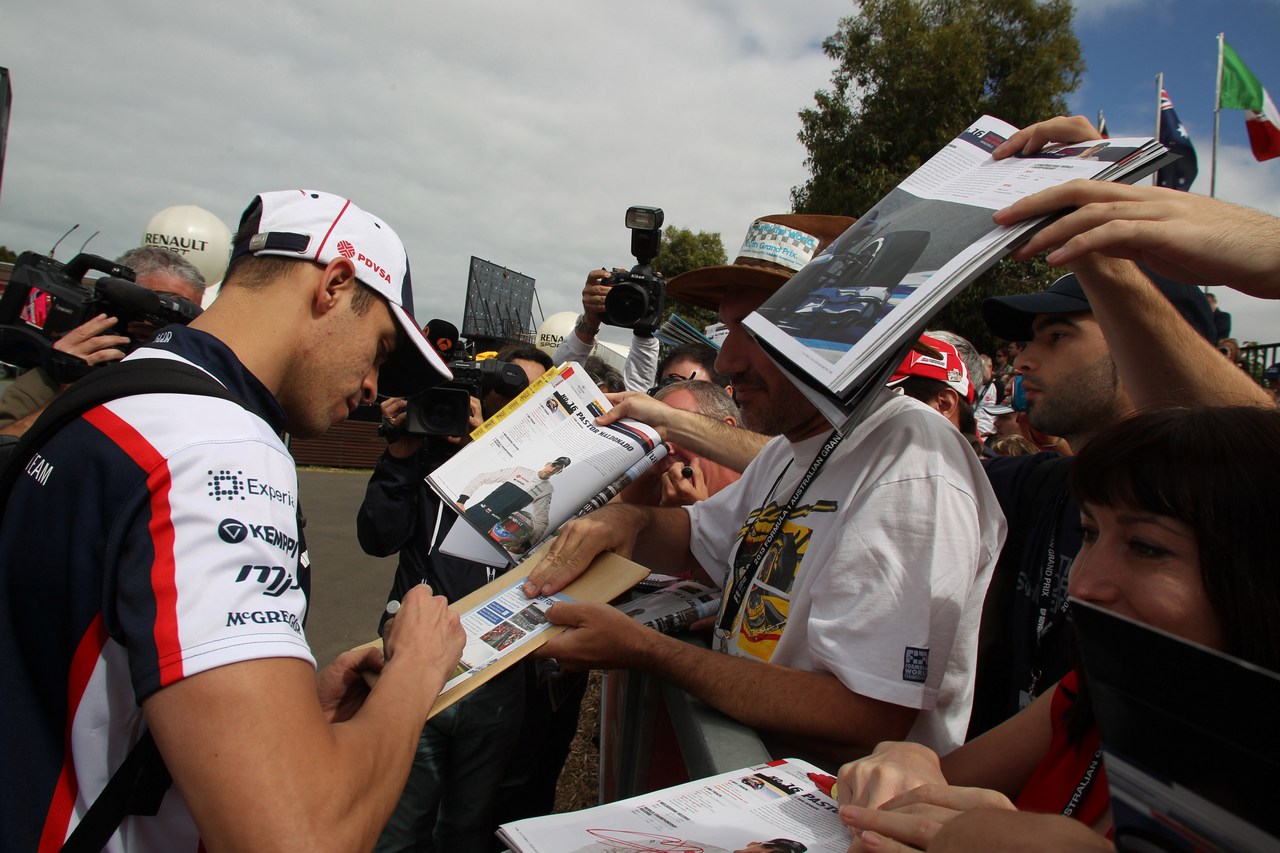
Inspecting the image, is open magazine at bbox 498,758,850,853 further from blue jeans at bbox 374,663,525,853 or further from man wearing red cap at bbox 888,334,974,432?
man wearing red cap at bbox 888,334,974,432

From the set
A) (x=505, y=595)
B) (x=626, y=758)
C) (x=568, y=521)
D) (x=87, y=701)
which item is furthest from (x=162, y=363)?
(x=626, y=758)

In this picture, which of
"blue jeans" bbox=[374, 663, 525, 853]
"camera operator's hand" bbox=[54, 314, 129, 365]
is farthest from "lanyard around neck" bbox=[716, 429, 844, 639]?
"camera operator's hand" bbox=[54, 314, 129, 365]

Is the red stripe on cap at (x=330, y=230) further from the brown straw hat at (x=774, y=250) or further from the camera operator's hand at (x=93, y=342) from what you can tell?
the camera operator's hand at (x=93, y=342)

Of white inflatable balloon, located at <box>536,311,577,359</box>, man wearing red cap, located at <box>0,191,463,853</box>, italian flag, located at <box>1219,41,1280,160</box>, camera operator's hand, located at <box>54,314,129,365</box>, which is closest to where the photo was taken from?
man wearing red cap, located at <box>0,191,463,853</box>

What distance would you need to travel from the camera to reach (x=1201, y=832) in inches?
19.5

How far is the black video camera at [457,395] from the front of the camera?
2.69 m

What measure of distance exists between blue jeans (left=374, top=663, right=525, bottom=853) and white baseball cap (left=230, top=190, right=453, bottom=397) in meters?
1.59

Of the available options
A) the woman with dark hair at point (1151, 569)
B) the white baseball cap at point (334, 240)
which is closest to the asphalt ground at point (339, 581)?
the white baseball cap at point (334, 240)

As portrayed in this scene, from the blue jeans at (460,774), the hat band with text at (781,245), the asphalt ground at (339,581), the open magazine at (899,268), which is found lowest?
the asphalt ground at (339,581)

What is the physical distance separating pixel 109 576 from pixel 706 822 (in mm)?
940

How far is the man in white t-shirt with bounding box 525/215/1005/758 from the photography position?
139 centimetres

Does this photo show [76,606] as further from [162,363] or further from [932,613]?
[932,613]

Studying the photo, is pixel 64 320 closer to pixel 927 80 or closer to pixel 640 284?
pixel 640 284

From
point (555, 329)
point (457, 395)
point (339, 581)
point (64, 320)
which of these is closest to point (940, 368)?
point (457, 395)
